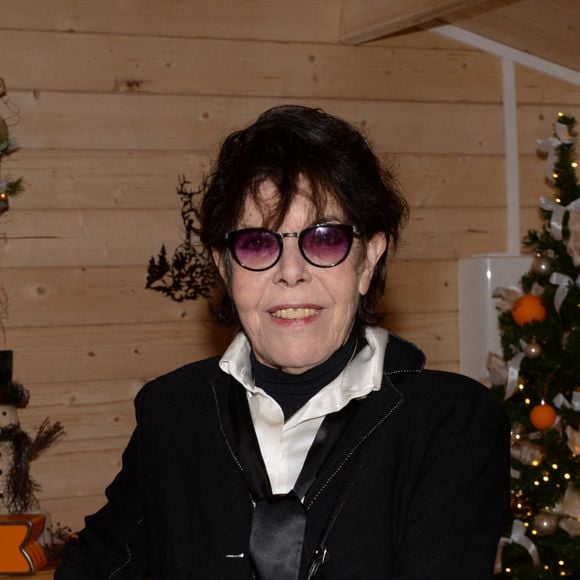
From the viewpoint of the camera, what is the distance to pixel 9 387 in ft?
10.7

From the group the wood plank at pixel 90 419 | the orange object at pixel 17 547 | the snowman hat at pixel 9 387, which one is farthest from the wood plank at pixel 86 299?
the orange object at pixel 17 547

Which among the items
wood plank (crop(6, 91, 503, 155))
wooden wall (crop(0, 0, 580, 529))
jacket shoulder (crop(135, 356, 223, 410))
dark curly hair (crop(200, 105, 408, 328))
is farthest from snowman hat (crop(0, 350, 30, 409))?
dark curly hair (crop(200, 105, 408, 328))

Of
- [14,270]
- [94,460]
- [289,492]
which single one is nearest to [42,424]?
[94,460]

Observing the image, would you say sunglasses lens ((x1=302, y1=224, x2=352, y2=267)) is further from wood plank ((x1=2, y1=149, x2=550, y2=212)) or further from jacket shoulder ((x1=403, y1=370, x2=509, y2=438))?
wood plank ((x1=2, y1=149, x2=550, y2=212))

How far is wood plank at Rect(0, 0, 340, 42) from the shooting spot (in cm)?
343

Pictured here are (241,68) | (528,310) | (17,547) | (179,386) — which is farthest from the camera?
(241,68)

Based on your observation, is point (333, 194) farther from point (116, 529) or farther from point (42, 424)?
point (42, 424)

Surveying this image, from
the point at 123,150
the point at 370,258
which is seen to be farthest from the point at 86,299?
the point at 370,258

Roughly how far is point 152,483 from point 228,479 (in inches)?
5.0

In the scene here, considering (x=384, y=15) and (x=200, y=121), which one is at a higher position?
(x=384, y=15)

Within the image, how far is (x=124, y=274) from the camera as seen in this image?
3543mm

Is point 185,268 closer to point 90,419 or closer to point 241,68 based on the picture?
point 90,419

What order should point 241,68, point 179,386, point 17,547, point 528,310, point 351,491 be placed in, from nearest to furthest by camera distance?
point 351,491 < point 179,386 < point 17,547 < point 528,310 < point 241,68

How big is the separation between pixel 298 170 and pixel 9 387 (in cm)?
191
